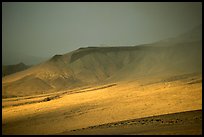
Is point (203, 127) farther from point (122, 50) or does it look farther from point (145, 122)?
point (122, 50)

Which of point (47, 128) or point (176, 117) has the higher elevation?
point (47, 128)

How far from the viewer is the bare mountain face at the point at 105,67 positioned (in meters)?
45.5

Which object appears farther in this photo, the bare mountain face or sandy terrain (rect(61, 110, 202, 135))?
the bare mountain face

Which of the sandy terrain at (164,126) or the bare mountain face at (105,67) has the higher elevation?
the bare mountain face at (105,67)

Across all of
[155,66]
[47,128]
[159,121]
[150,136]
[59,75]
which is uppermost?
[59,75]

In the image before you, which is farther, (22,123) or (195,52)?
(195,52)

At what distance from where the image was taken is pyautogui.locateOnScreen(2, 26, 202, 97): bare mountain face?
45534 mm

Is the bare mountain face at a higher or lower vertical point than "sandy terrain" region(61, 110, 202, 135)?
higher

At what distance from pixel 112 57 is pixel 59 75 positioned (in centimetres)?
1581

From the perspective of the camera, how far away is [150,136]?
26.6ft

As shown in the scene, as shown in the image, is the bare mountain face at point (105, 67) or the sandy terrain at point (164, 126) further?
the bare mountain face at point (105, 67)

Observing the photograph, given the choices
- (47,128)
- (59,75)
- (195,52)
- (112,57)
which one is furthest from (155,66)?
(47,128)

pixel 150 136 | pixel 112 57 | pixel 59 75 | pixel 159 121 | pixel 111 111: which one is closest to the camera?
pixel 150 136

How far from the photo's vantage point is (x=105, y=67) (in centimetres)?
6019
